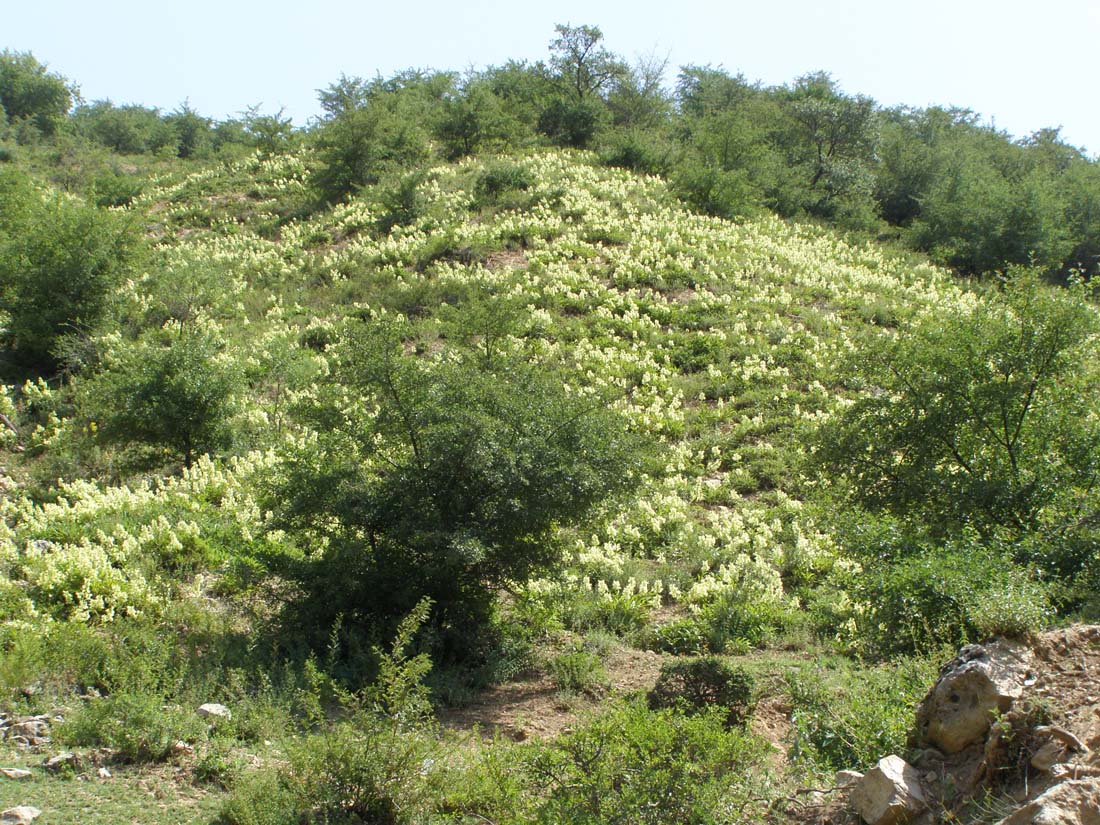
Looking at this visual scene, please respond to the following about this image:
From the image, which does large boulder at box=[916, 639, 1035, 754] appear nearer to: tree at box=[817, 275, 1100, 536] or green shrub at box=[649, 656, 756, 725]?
green shrub at box=[649, 656, 756, 725]

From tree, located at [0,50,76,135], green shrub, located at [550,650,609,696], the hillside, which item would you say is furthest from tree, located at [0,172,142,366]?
tree, located at [0,50,76,135]

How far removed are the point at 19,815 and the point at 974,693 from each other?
5694mm

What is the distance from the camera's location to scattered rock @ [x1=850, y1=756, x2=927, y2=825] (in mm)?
4684

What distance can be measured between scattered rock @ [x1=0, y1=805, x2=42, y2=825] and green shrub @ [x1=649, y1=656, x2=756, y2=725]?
478 cm

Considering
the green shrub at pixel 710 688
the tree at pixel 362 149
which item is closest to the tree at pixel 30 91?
the tree at pixel 362 149

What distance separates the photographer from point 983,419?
10.2 metres

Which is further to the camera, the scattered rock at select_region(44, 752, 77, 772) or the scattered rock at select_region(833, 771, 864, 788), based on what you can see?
the scattered rock at select_region(44, 752, 77, 772)

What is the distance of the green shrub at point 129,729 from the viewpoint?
6.35 meters

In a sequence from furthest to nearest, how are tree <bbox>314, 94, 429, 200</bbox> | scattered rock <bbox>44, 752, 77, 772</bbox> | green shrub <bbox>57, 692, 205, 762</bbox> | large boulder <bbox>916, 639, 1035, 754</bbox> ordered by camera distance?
tree <bbox>314, 94, 429, 200</bbox>, green shrub <bbox>57, 692, 205, 762</bbox>, scattered rock <bbox>44, 752, 77, 772</bbox>, large boulder <bbox>916, 639, 1035, 754</bbox>

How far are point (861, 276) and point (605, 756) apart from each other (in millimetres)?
23471

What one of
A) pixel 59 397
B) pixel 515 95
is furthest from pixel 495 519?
pixel 515 95

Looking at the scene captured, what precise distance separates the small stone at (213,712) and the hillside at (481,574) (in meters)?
0.08

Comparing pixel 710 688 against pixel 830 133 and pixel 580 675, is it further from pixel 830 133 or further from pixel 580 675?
pixel 830 133

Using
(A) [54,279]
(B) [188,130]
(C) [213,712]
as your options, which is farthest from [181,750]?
(B) [188,130]
